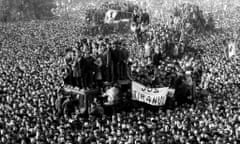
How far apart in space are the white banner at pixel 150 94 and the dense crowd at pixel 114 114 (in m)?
0.48

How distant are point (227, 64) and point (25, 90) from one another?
12298 millimetres

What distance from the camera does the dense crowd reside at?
584 inches

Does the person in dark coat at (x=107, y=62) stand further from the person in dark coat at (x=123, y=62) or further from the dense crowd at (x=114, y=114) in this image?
the person in dark coat at (x=123, y=62)

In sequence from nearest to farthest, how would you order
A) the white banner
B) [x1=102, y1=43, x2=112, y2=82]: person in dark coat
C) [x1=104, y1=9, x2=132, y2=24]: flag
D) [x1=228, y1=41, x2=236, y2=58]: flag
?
1. the white banner
2. [x1=102, y1=43, x2=112, y2=82]: person in dark coat
3. [x1=228, y1=41, x2=236, y2=58]: flag
4. [x1=104, y1=9, x2=132, y2=24]: flag

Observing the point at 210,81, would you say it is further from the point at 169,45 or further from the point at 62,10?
the point at 62,10

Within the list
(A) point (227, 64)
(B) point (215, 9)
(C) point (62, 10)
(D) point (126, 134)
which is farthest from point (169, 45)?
(C) point (62, 10)

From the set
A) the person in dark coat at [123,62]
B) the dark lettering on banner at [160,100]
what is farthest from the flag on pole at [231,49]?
the dark lettering on banner at [160,100]

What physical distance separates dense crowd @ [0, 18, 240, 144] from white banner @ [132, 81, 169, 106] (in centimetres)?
48

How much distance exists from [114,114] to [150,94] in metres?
1.90

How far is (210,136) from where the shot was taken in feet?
48.6

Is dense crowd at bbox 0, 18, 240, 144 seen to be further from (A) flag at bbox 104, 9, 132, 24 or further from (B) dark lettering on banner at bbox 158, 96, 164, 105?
(A) flag at bbox 104, 9, 132, 24

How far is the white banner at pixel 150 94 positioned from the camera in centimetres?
1744

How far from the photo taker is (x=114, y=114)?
1762 cm

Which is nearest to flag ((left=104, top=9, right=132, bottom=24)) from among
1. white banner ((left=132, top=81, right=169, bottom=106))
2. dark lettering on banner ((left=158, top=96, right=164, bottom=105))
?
white banner ((left=132, top=81, right=169, bottom=106))
